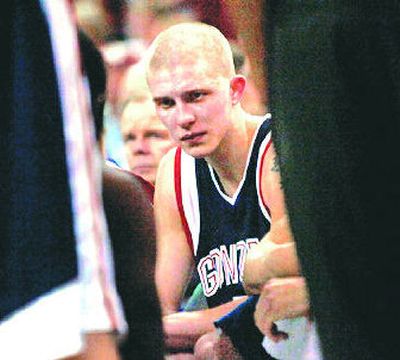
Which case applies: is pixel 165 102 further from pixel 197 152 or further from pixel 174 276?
pixel 174 276

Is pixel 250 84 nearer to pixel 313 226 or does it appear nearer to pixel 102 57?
pixel 102 57

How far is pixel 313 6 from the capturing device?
1364 millimetres

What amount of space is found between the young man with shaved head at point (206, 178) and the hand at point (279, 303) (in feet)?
0.05

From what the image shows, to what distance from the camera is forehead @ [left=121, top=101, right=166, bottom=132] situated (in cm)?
184

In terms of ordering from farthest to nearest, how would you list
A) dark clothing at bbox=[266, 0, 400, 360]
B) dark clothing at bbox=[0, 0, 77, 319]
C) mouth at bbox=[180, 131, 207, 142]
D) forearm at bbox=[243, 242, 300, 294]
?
mouth at bbox=[180, 131, 207, 142]
forearm at bbox=[243, 242, 300, 294]
dark clothing at bbox=[266, 0, 400, 360]
dark clothing at bbox=[0, 0, 77, 319]

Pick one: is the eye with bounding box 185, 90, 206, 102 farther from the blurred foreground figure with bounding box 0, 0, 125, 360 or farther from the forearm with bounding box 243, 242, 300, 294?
the blurred foreground figure with bounding box 0, 0, 125, 360

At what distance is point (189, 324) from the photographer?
1.79 m

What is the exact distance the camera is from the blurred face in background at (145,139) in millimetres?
1845

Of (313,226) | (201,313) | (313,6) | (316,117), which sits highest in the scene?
(313,6)

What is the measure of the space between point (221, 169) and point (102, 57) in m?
0.33

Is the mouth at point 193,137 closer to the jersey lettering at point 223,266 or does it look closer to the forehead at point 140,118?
the forehead at point 140,118

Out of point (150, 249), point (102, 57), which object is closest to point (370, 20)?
point (102, 57)

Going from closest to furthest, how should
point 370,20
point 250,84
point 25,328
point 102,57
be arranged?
point 25,328, point 370,20, point 102,57, point 250,84

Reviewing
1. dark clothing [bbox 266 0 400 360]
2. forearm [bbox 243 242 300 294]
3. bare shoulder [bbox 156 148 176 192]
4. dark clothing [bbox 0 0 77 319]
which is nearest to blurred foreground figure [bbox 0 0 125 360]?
dark clothing [bbox 0 0 77 319]
